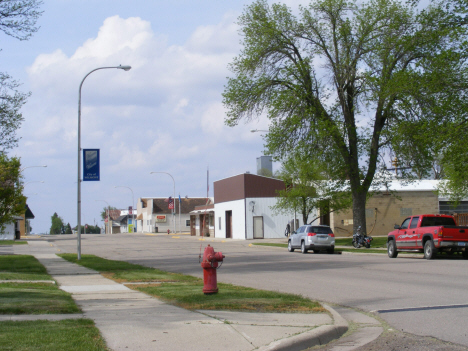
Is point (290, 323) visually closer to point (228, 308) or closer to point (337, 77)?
point (228, 308)

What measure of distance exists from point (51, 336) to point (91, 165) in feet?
60.9

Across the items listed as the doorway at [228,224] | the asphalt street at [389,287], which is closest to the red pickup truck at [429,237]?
the asphalt street at [389,287]

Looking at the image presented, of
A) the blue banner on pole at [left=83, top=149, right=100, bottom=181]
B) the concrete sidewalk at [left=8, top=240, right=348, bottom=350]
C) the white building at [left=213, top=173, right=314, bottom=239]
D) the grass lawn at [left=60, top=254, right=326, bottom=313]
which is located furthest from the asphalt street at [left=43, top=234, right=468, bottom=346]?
the white building at [left=213, top=173, right=314, bottom=239]

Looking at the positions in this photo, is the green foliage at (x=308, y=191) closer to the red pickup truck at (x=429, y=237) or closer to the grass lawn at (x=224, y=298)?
the red pickup truck at (x=429, y=237)

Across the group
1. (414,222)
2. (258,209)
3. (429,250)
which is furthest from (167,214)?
(429,250)

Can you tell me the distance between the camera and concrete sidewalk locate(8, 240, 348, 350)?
6.52 m

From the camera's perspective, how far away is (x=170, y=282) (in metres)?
14.3

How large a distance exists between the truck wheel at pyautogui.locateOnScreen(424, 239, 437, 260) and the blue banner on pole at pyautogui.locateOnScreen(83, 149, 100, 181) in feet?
49.1

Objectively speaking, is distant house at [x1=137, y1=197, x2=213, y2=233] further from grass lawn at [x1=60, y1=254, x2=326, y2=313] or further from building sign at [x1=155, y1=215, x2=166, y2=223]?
grass lawn at [x1=60, y1=254, x2=326, y2=313]

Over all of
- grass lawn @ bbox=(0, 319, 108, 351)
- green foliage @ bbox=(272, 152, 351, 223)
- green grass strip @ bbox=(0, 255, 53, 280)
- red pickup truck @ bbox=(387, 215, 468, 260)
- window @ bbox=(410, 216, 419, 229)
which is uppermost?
green foliage @ bbox=(272, 152, 351, 223)

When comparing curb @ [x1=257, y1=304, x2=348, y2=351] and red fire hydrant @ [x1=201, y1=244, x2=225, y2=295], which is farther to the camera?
red fire hydrant @ [x1=201, y1=244, x2=225, y2=295]

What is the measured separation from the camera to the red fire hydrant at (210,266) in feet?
34.6

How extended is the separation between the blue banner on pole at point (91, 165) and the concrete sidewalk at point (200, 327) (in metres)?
14.7

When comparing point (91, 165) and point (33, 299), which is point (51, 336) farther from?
point (91, 165)
